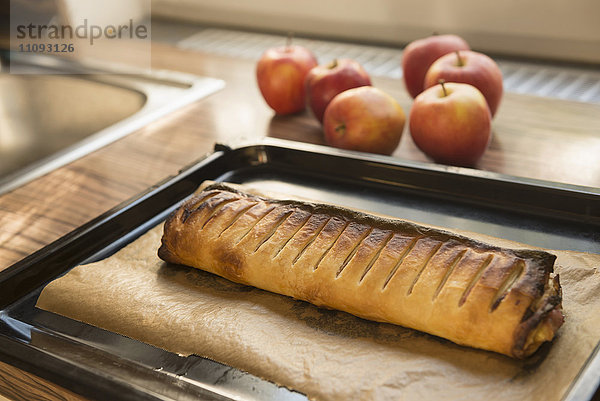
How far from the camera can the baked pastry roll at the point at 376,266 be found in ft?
2.48

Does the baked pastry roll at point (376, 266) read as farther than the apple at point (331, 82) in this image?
No

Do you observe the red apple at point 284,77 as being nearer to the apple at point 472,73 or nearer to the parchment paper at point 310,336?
the apple at point 472,73

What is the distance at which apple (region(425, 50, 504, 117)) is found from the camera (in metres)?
1.40

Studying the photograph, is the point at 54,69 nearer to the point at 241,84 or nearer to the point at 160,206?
the point at 241,84

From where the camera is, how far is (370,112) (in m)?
1.34

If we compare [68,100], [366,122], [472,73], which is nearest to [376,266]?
[366,122]

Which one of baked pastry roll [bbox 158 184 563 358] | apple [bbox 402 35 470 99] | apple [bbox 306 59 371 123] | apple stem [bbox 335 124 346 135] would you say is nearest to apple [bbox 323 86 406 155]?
apple stem [bbox 335 124 346 135]

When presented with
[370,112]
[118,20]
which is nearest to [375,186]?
[370,112]

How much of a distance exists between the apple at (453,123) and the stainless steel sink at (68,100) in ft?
2.66

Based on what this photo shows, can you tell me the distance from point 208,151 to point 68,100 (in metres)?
0.98

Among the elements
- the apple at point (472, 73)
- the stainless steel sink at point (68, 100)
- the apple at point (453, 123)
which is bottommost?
the stainless steel sink at point (68, 100)

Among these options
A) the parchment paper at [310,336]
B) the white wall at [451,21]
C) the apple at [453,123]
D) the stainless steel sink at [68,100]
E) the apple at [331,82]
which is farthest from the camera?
the stainless steel sink at [68,100]

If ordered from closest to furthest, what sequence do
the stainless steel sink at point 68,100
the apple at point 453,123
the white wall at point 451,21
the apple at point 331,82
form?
the apple at point 453,123 < the apple at point 331,82 < the white wall at point 451,21 < the stainless steel sink at point 68,100

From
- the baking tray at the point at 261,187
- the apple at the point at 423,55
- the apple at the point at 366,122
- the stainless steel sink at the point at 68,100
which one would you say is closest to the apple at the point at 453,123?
the apple at the point at 366,122
